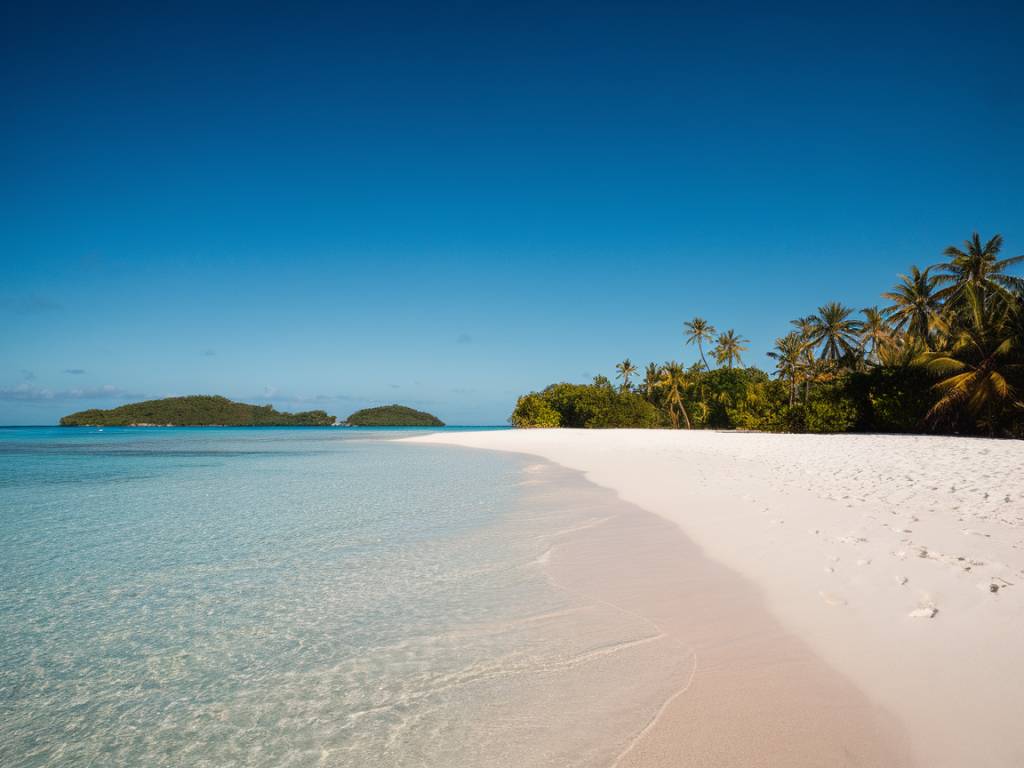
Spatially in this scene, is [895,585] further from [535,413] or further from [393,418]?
[393,418]

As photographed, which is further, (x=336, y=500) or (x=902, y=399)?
Result: (x=902, y=399)

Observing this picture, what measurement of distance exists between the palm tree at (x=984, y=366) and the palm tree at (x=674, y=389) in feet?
123

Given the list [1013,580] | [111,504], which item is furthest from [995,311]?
[111,504]

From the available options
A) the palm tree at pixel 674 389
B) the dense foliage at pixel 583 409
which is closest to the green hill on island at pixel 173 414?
the dense foliage at pixel 583 409

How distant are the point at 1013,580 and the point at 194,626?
21.4 feet

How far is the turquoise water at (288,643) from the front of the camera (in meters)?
2.72

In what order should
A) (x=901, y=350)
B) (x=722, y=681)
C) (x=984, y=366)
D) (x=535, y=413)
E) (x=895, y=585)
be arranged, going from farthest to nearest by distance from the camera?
1. (x=535, y=413)
2. (x=901, y=350)
3. (x=984, y=366)
4. (x=895, y=585)
5. (x=722, y=681)

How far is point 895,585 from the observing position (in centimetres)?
431

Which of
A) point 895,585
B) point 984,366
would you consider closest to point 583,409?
point 984,366

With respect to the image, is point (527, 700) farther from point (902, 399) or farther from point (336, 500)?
point (902, 399)

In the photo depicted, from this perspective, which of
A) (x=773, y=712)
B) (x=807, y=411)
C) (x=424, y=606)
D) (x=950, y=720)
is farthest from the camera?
(x=807, y=411)

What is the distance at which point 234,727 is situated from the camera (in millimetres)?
2865

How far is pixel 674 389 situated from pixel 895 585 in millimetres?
59614

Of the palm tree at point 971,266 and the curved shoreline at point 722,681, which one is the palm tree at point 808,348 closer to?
the palm tree at point 971,266
